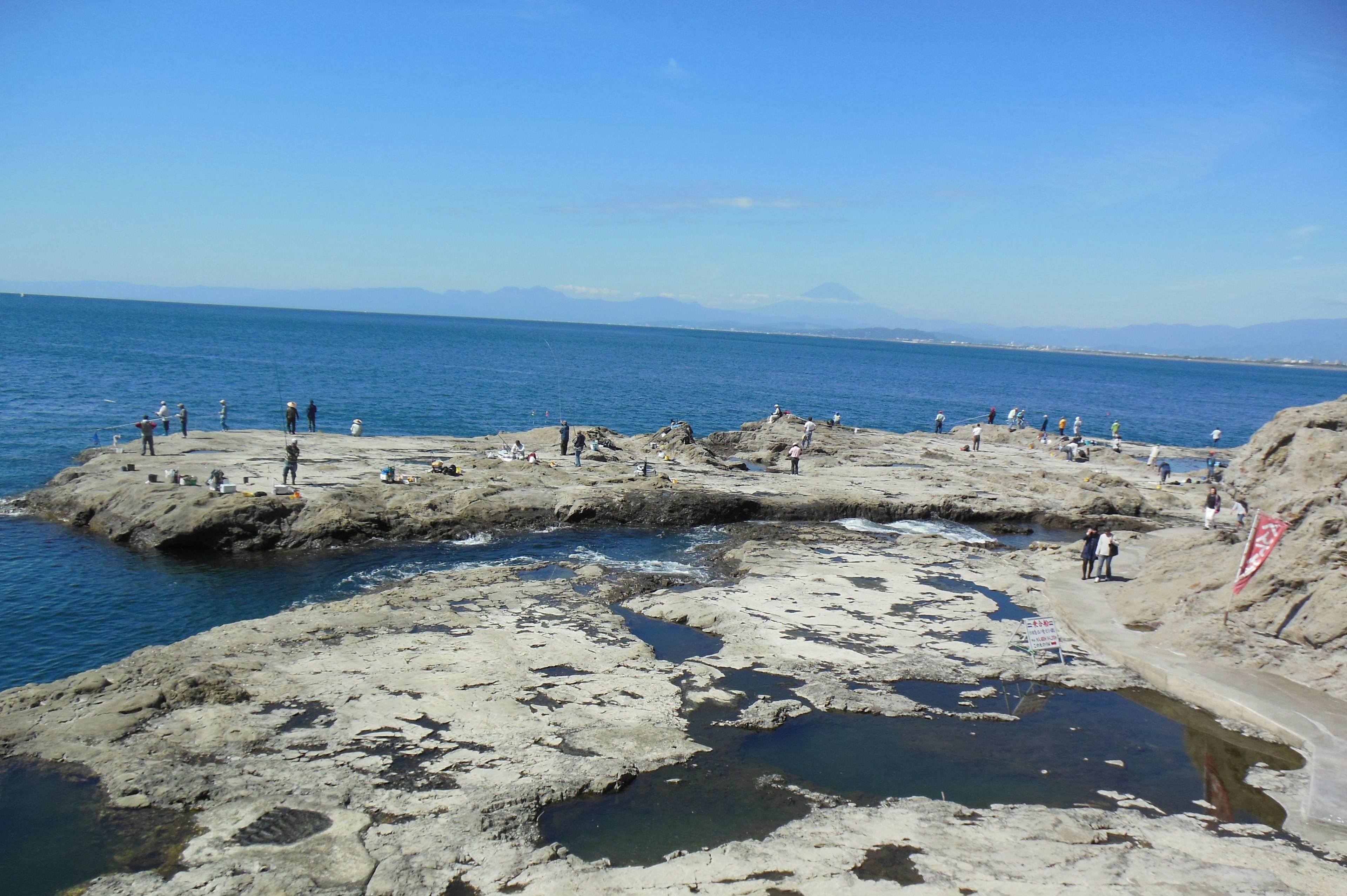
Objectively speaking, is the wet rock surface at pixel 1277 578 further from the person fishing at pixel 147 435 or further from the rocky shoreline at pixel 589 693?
the person fishing at pixel 147 435

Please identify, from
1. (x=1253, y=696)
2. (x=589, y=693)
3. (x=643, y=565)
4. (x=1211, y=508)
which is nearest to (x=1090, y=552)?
(x=1253, y=696)

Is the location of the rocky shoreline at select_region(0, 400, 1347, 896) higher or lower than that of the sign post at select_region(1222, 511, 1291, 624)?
lower

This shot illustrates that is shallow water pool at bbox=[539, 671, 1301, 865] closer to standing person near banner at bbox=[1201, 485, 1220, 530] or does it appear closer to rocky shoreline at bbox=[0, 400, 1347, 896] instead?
rocky shoreline at bbox=[0, 400, 1347, 896]

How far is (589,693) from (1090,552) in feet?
51.7

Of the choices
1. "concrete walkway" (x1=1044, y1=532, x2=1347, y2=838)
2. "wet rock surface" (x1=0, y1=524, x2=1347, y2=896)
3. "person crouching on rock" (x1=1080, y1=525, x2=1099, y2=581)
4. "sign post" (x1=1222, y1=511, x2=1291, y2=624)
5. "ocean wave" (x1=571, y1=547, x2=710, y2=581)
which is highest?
"sign post" (x1=1222, y1=511, x2=1291, y2=624)

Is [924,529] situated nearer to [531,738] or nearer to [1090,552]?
[1090,552]

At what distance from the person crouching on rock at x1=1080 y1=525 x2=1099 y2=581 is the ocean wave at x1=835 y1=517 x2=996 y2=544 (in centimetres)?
534

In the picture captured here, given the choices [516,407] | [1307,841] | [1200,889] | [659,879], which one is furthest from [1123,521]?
[516,407]

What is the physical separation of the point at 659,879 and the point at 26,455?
130ft

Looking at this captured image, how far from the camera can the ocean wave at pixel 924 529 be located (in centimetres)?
2923

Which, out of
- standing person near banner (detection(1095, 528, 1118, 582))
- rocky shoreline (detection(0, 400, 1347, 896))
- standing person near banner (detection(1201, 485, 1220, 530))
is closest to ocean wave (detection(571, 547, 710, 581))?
rocky shoreline (detection(0, 400, 1347, 896))

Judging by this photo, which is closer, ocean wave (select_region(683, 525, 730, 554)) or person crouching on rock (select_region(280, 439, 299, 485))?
ocean wave (select_region(683, 525, 730, 554))

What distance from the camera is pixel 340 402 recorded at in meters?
63.0

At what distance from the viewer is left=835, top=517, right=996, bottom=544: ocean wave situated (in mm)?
29234
